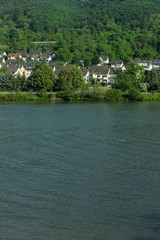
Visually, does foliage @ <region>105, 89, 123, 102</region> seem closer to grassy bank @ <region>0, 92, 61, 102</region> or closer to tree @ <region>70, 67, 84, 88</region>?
tree @ <region>70, 67, 84, 88</region>

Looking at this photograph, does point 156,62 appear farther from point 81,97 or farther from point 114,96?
point 81,97

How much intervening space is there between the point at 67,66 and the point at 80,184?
164ft

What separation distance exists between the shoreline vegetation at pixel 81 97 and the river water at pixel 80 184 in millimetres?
20528

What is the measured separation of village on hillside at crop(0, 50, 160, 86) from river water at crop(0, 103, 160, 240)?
105ft

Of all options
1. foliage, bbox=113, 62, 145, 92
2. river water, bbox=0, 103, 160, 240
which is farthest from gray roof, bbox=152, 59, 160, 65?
river water, bbox=0, 103, 160, 240

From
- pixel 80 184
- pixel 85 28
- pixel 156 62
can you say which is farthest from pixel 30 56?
pixel 80 184

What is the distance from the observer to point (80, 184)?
1052 cm

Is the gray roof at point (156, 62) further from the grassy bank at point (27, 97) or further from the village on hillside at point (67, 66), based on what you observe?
the grassy bank at point (27, 97)

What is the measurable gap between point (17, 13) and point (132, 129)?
12680cm

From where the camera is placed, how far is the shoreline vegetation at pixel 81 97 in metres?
39.9

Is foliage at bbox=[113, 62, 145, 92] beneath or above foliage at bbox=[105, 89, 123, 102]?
above

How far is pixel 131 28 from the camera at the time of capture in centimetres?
11544

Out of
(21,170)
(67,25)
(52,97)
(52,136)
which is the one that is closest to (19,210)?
(21,170)

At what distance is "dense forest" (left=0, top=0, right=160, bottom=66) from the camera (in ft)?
277
